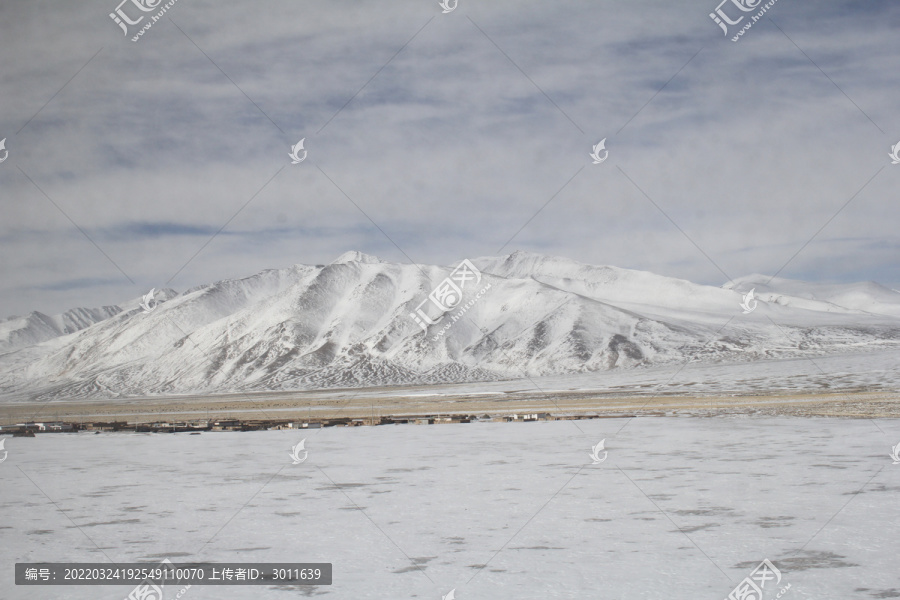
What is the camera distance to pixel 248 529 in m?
12.3

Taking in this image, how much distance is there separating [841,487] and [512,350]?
572 ft

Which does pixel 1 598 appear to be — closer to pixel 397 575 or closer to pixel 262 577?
pixel 262 577

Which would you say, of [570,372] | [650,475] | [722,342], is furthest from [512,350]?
[650,475]
